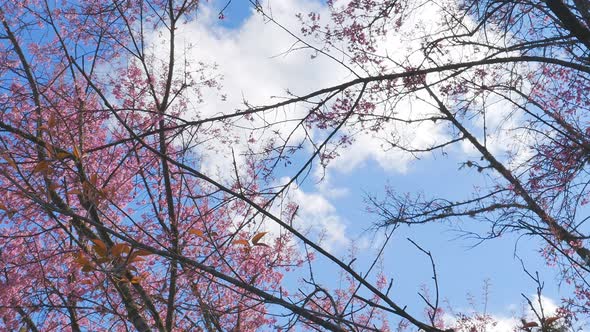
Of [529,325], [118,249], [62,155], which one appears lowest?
[529,325]

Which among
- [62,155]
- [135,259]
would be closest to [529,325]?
[135,259]

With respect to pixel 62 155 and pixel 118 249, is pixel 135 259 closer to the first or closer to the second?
pixel 118 249

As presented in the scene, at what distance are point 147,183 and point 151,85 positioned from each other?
152cm

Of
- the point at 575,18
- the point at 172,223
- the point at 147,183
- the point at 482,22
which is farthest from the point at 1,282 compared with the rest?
the point at 575,18

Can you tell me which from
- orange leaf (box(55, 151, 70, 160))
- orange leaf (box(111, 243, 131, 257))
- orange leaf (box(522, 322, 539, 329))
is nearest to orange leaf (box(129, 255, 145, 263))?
orange leaf (box(111, 243, 131, 257))

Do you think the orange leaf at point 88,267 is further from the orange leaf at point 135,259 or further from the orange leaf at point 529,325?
the orange leaf at point 529,325

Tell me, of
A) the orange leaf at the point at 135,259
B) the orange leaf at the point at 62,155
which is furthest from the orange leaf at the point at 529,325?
the orange leaf at the point at 62,155

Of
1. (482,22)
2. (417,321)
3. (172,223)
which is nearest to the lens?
(417,321)

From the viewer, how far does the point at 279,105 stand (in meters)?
3.80

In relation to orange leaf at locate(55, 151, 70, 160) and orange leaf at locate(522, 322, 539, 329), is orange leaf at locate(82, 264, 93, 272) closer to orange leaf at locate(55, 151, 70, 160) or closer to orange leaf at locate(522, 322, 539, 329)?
orange leaf at locate(55, 151, 70, 160)

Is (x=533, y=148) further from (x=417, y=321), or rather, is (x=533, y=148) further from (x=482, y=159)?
(x=417, y=321)

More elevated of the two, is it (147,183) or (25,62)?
(25,62)

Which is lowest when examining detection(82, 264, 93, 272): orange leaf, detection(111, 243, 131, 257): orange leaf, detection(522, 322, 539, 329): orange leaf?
detection(522, 322, 539, 329): orange leaf

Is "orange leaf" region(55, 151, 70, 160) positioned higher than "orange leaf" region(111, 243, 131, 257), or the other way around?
"orange leaf" region(55, 151, 70, 160)
